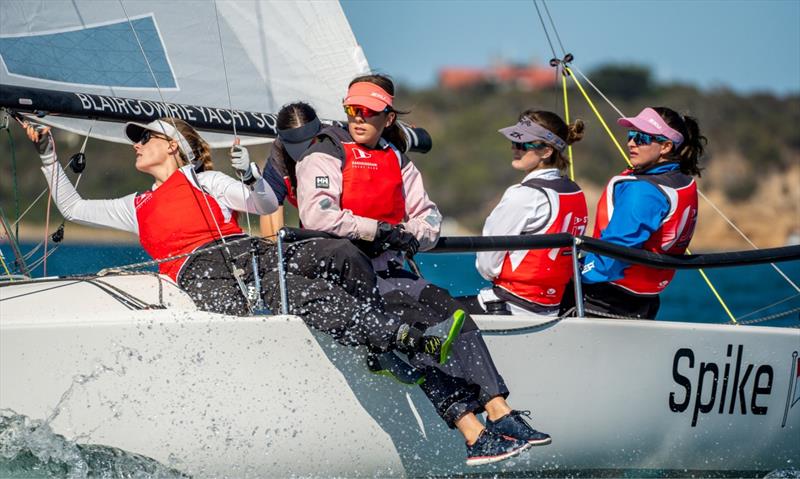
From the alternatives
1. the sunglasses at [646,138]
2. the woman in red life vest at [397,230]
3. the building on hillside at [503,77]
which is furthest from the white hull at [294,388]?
the building on hillside at [503,77]

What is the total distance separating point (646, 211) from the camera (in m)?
4.20

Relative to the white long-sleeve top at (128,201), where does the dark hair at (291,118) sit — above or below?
above

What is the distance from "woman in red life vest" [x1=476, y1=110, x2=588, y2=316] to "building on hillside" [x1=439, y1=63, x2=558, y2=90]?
41441 millimetres

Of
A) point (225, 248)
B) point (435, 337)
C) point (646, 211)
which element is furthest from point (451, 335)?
point (646, 211)

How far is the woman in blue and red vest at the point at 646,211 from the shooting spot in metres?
4.21

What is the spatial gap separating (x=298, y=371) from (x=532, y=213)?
1.10m

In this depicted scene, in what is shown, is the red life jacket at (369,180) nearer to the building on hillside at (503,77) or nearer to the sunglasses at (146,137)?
the sunglasses at (146,137)

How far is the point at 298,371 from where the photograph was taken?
3.52 meters

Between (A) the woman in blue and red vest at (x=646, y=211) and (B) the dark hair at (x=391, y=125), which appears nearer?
(B) the dark hair at (x=391, y=125)

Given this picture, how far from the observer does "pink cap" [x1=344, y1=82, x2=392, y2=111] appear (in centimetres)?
361

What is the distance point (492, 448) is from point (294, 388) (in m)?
0.63

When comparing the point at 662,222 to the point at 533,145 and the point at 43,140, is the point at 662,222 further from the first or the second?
the point at 43,140

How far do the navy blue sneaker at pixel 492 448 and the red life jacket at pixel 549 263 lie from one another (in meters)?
0.81

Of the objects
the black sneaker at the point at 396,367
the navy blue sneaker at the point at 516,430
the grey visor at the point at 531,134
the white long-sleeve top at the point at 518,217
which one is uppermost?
the grey visor at the point at 531,134
